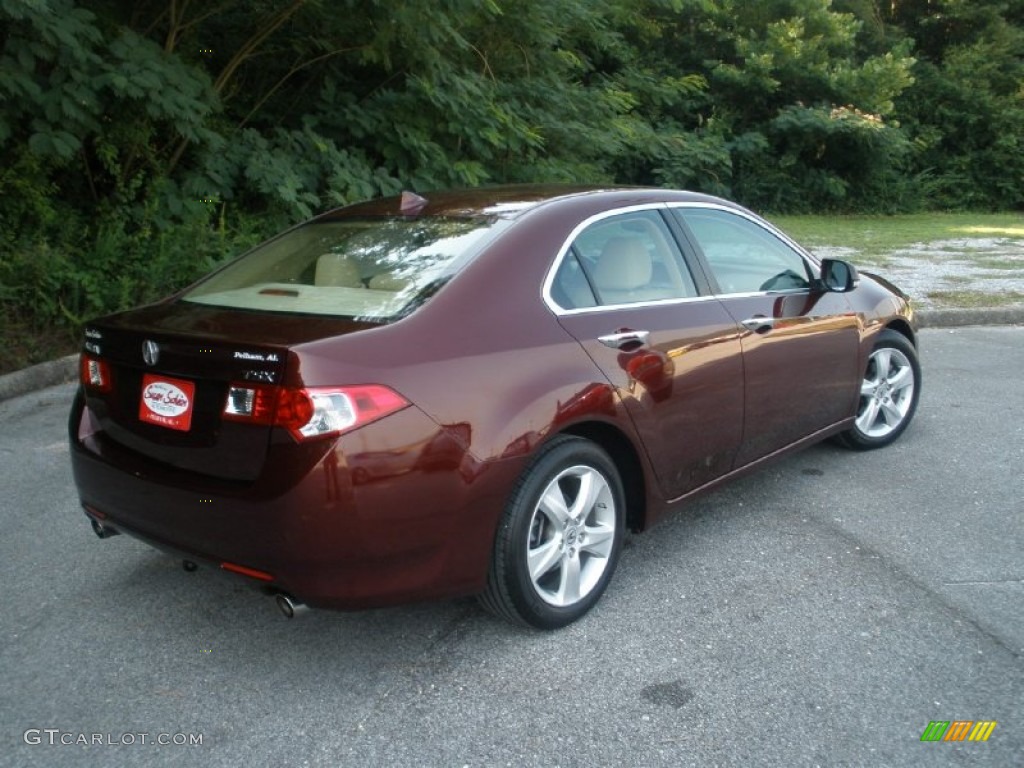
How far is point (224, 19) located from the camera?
936 cm

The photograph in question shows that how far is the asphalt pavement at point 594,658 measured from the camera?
267 cm

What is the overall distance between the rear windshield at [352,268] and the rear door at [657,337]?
427 millimetres

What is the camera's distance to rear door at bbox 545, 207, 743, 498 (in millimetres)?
3467

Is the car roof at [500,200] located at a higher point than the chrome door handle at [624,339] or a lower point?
higher

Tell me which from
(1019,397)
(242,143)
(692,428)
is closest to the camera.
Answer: (692,428)

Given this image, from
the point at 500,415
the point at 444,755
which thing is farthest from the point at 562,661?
the point at 500,415

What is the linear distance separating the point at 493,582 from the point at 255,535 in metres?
0.80

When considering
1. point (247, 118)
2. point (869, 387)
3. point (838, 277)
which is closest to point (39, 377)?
point (247, 118)

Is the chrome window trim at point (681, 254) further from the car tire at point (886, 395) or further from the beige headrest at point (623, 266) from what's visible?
the car tire at point (886, 395)

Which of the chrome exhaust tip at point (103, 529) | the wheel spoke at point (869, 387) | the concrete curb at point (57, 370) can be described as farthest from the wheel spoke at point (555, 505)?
the concrete curb at point (57, 370)

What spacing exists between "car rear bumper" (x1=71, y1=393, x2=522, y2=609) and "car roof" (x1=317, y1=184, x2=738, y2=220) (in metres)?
1.15

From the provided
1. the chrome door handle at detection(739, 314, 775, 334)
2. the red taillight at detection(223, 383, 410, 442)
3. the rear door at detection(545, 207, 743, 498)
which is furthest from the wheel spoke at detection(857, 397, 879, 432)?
the red taillight at detection(223, 383, 410, 442)

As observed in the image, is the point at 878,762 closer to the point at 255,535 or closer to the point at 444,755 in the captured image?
the point at 444,755

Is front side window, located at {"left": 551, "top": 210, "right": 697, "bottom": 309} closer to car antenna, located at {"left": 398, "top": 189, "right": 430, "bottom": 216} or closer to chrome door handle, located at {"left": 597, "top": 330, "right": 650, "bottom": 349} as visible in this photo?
chrome door handle, located at {"left": 597, "top": 330, "right": 650, "bottom": 349}
